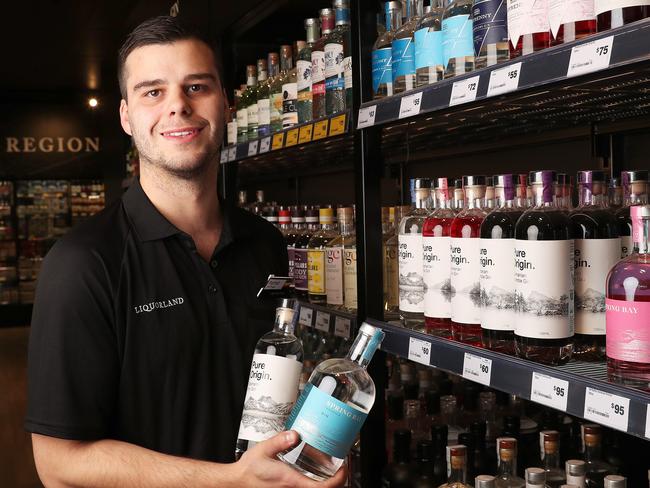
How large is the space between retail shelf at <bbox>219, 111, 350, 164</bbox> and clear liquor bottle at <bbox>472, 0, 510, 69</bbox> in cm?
64

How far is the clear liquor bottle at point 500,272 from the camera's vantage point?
5.37 ft

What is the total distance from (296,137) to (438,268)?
94 cm

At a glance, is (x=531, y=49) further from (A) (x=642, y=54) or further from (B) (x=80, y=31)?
(B) (x=80, y=31)

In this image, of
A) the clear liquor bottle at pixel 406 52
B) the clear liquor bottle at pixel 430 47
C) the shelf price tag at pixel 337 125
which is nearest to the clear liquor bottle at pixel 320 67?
the shelf price tag at pixel 337 125

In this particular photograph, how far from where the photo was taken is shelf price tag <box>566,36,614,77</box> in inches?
50.2

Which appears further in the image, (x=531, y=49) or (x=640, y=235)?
(x=531, y=49)

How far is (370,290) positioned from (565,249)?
84 centimetres

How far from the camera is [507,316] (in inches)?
65.0

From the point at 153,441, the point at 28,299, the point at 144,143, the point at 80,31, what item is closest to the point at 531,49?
Answer: the point at 144,143

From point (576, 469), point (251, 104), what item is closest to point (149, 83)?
point (576, 469)

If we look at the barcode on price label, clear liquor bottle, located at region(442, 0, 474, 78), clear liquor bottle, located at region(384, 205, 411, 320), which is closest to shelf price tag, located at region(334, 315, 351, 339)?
clear liquor bottle, located at region(384, 205, 411, 320)

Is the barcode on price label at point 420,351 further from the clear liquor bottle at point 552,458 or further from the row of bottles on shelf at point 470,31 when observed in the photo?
the row of bottles on shelf at point 470,31

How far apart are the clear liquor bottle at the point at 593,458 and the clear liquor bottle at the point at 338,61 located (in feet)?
3.93

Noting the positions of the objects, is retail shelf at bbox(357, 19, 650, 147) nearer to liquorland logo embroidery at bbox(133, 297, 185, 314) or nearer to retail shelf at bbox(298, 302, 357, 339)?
retail shelf at bbox(298, 302, 357, 339)
